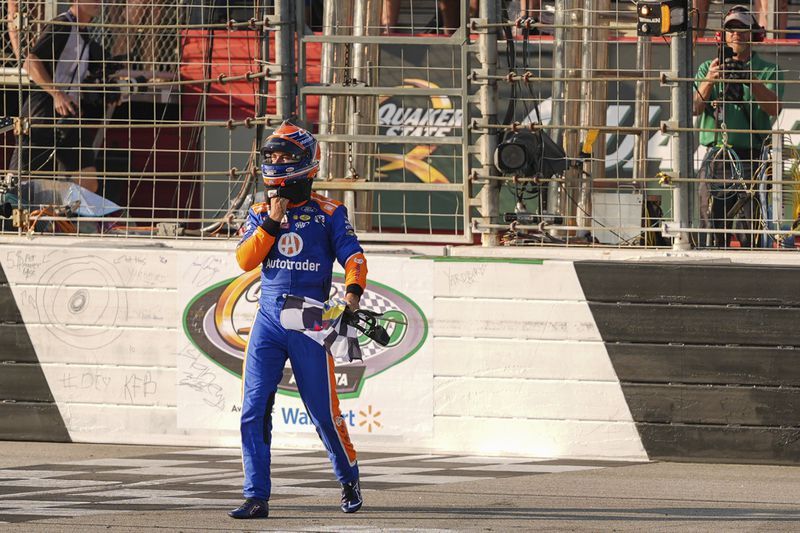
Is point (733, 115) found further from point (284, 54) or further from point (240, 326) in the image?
point (240, 326)

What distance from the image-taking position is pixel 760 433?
28.4 feet

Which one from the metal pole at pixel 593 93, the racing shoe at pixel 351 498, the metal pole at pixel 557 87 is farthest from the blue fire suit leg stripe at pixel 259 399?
the metal pole at pixel 557 87

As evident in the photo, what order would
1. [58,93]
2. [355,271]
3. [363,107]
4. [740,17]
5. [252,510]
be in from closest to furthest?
[252,510]
[355,271]
[740,17]
[58,93]
[363,107]

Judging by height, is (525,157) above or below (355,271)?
above

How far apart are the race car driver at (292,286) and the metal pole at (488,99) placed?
2.46 metres

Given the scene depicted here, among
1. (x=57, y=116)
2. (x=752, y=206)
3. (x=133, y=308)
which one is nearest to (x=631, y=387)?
(x=752, y=206)

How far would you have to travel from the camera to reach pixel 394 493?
745 cm

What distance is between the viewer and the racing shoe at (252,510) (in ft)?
21.6

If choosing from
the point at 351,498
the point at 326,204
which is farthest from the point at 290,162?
the point at 351,498

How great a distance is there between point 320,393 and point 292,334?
0.31m

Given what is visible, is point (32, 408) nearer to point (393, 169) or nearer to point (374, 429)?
point (374, 429)

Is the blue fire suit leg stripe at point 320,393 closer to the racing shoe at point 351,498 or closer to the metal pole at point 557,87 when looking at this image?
the racing shoe at point 351,498

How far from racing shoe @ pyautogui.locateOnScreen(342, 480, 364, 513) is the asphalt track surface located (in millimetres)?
56

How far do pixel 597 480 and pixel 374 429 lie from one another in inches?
64.9
